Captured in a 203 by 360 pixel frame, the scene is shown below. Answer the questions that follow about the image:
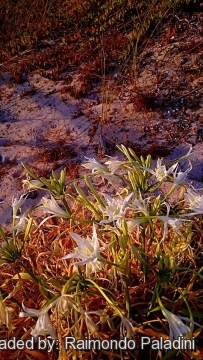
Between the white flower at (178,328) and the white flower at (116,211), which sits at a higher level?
the white flower at (116,211)

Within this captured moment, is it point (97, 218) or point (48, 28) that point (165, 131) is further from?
point (48, 28)

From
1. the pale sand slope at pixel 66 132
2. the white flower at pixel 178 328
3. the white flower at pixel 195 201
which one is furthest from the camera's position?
the pale sand slope at pixel 66 132

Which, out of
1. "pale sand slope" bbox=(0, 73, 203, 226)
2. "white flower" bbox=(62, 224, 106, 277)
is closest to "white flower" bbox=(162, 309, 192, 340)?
"white flower" bbox=(62, 224, 106, 277)

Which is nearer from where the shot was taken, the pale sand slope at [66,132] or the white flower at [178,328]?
the white flower at [178,328]

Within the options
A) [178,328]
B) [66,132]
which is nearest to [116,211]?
[178,328]

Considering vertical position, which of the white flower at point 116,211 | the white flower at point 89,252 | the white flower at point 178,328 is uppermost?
the white flower at point 116,211

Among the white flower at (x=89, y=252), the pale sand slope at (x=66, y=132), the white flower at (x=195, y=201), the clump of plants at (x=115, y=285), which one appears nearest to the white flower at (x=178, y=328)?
the clump of plants at (x=115, y=285)

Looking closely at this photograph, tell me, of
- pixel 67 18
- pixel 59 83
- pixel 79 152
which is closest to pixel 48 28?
pixel 67 18

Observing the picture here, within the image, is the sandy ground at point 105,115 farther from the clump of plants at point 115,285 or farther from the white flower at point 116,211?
the white flower at point 116,211

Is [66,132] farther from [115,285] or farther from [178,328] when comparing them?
[178,328]

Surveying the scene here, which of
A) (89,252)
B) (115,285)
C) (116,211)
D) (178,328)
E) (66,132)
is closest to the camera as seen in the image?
(178,328)

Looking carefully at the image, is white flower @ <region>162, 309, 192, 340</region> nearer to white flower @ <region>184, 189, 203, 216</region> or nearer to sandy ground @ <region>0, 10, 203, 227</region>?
white flower @ <region>184, 189, 203, 216</region>
